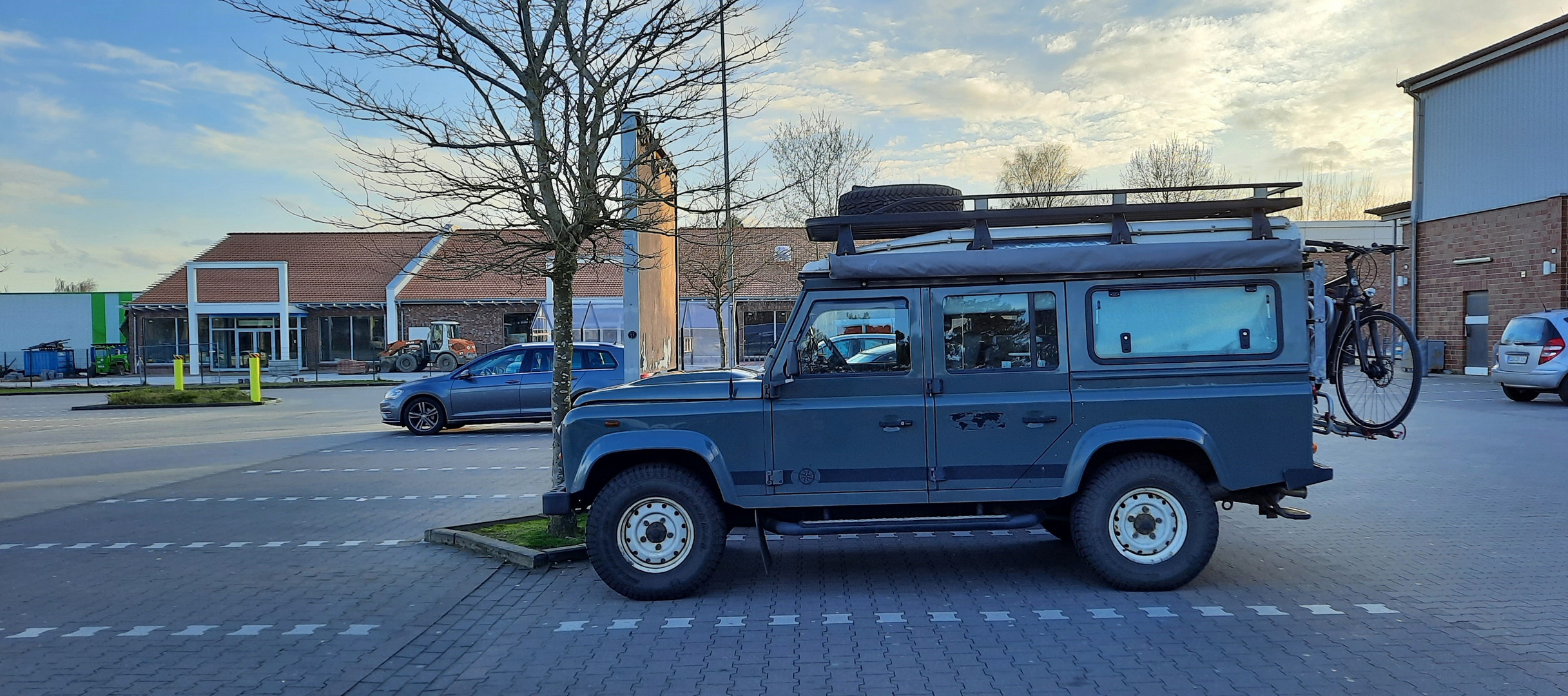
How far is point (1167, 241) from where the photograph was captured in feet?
19.5

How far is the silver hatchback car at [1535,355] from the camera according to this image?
55.0 ft

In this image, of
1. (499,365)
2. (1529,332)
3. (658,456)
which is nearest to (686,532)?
(658,456)

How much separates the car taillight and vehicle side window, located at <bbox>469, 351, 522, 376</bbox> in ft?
58.6

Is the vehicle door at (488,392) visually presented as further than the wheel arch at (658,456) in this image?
Yes

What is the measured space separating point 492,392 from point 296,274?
1440 inches

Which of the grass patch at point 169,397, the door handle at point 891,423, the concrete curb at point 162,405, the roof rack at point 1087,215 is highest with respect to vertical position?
the roof rack at point 1087,215

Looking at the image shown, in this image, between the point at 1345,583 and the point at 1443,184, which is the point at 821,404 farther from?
the point at 1443,184

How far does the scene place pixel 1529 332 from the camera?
56.4 ft

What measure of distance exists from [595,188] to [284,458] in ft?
27.2

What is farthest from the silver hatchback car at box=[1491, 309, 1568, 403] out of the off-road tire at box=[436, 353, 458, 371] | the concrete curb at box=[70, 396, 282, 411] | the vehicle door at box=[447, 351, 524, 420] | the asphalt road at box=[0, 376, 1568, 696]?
the off-road tire at box=[436, 353, 458, 371]

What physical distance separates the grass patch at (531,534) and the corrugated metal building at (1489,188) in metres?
25.4

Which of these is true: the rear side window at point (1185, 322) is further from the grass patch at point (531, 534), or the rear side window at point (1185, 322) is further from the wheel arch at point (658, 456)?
the grass patch at point (531, 534)

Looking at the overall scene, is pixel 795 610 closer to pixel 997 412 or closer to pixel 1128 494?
pixel 997 412

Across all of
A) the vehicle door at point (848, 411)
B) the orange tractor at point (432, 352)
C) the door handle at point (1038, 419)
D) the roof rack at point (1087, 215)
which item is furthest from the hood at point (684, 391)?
the orange tractor at point (432, 352)
